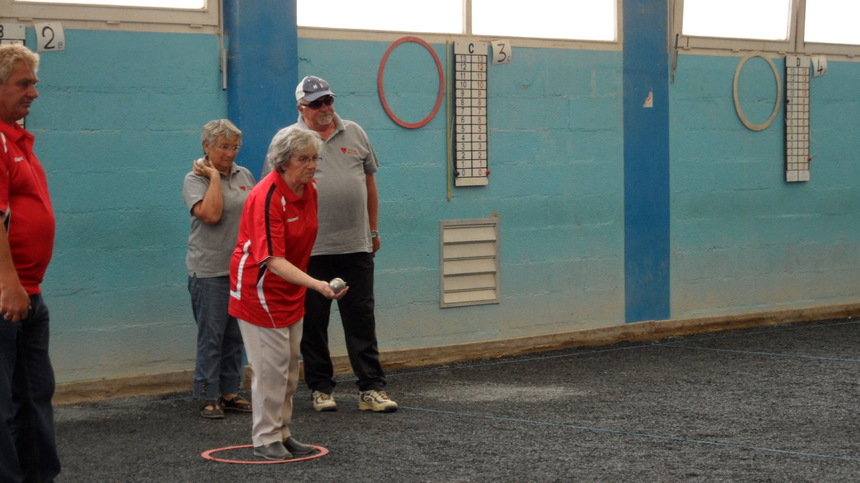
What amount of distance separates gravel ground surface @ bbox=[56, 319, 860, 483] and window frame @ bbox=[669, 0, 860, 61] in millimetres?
2280

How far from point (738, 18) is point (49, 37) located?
499 centimetres

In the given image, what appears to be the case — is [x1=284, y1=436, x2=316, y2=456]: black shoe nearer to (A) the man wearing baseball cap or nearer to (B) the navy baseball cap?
(A) the man wearing baseball cap

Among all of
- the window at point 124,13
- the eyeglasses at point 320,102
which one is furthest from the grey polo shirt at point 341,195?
the window at point 124,13

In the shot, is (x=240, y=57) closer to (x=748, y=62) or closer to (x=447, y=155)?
(x=447, y=155)

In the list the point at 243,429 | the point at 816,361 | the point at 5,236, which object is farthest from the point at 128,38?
the point at 816,361

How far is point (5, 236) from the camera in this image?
3244 millimetres

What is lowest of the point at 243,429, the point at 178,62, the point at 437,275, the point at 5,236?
the point at 243,429

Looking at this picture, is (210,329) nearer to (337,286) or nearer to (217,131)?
(217,131)

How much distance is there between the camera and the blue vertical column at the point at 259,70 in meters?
6.09

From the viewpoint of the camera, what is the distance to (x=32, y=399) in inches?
139

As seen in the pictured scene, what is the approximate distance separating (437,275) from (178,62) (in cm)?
202

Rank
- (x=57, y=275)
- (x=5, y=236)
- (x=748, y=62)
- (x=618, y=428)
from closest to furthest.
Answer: (x=5, y=236), (x=618, y=428), (x=57, y=275), (x=748, y=62)

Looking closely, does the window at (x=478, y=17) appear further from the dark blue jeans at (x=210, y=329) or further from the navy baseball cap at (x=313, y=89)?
the dark blue jeans at (x=210, y=329)

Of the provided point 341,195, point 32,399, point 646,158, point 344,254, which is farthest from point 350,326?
point 646,158
